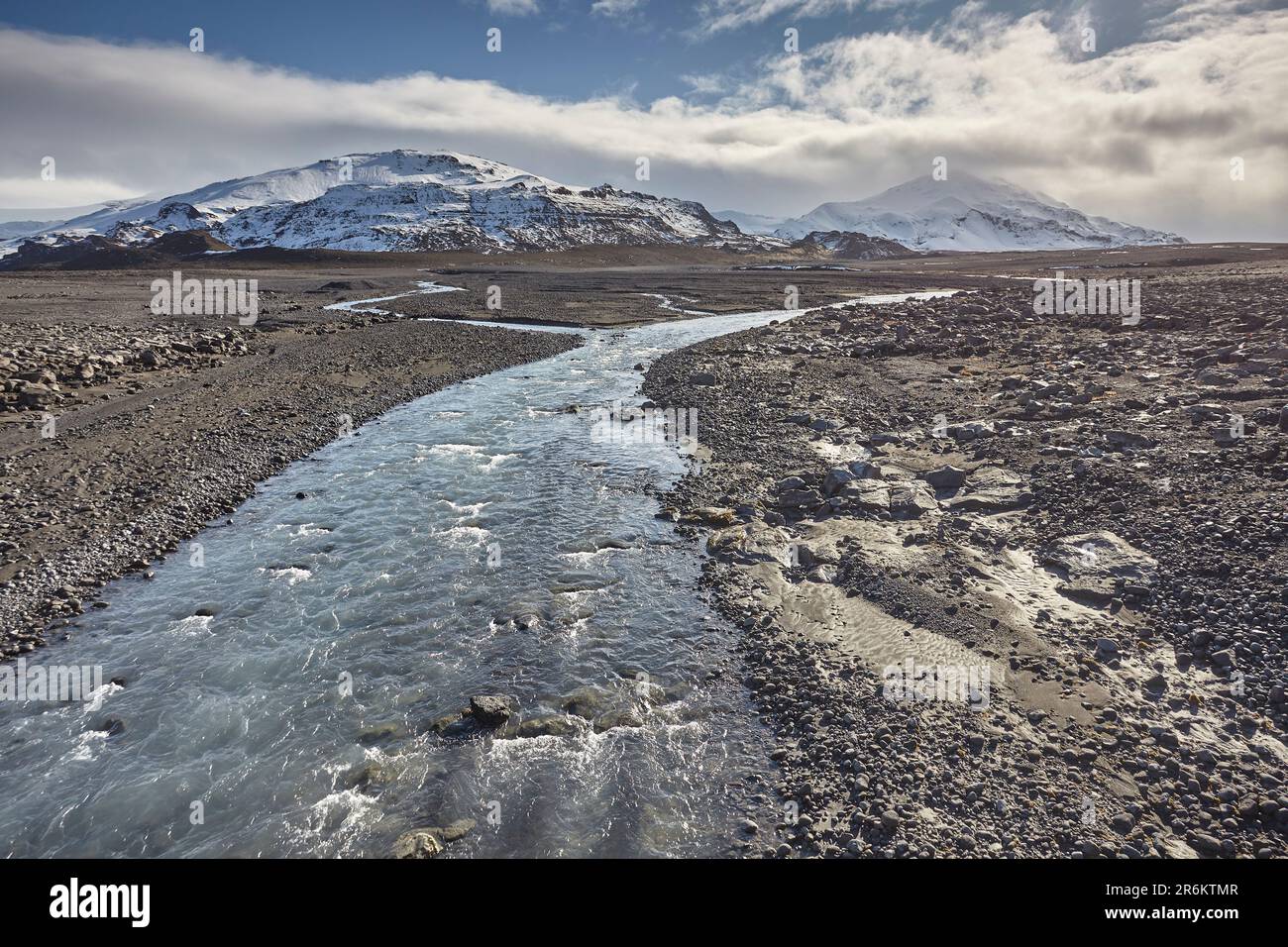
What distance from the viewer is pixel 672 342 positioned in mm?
45156

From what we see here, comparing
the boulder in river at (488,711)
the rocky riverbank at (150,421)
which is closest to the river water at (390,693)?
the boulder in river at (488,711)

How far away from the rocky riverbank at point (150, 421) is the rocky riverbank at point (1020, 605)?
13.2m

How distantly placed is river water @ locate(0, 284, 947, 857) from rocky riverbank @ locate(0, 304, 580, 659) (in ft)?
4.06

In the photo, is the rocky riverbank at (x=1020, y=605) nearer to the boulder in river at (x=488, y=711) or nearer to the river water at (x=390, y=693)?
the river water at (x=390, y=693)

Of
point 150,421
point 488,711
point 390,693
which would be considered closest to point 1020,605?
point 488,711

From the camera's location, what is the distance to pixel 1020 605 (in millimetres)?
11211

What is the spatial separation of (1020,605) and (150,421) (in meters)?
27.8

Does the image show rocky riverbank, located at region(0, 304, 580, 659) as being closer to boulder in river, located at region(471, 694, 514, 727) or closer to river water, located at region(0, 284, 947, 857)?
river water, located at region(0, 284, 947, 857)

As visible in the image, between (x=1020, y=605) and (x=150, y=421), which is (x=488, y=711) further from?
(x=150, y=421)

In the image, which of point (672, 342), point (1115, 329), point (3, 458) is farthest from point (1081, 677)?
point (672, 342)

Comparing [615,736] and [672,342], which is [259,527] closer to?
[615,736]

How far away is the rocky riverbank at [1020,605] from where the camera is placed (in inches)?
284
